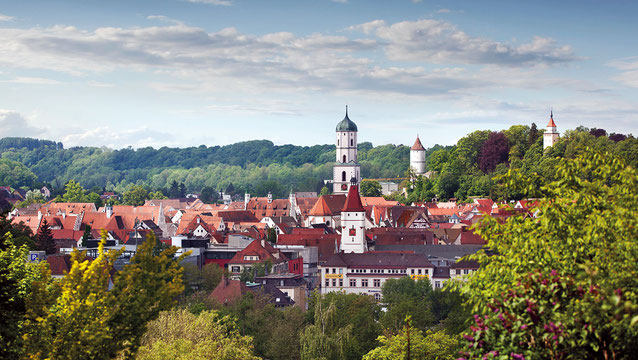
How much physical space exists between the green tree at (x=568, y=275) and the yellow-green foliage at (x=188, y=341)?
48.8ft

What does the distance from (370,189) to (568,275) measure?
5452 inches

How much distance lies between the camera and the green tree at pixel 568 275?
36.2 feet

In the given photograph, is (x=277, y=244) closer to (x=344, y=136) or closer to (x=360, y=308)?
(x=360, y=308)

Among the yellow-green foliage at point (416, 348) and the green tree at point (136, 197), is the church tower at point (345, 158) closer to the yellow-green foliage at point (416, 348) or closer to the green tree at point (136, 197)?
the green tree at point (136, 197)

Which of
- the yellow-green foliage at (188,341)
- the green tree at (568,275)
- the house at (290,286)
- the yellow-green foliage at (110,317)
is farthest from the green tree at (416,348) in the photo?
the house at (290,286)

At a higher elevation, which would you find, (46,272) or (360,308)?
(46,272)

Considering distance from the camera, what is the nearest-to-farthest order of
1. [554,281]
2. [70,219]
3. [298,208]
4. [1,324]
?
[554,281] → [1,324] → [70,219] → [298,208]

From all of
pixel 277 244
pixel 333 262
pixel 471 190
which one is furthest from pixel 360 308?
pixel 471 190

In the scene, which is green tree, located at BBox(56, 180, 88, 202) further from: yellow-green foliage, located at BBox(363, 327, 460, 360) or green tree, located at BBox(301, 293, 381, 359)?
yellow-green foliage, located at BBox(363, 327, 460, 360)

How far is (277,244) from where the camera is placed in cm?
7781

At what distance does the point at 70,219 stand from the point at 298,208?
41567 mm

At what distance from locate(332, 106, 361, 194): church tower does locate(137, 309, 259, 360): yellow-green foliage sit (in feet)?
318

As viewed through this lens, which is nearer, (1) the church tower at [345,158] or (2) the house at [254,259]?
(2) the house at [254,259]

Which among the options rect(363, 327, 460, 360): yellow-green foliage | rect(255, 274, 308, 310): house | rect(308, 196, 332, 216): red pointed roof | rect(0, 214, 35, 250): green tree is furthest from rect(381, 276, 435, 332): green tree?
rect(308, 196, 332, 216): red pointed roof
